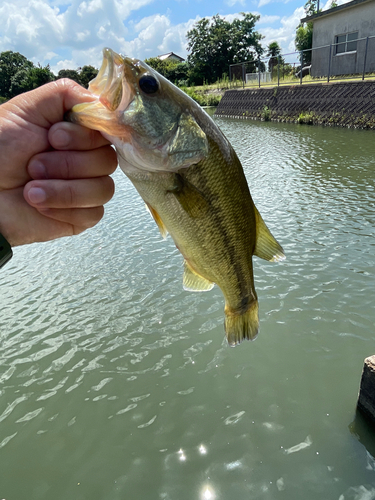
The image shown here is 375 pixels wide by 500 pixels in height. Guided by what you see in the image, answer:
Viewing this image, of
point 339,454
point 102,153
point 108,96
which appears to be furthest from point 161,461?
point 108,96

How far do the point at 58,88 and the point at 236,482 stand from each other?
369 centimetres

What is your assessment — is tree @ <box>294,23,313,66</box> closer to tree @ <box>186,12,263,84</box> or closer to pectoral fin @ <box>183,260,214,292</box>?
tree @ <box>186,12,263,84</box>

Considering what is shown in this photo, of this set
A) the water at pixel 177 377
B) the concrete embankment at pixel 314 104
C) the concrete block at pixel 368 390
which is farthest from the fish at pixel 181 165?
the concrete embankment at pixel 314 104

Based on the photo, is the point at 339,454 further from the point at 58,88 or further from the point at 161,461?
the point at 58,88

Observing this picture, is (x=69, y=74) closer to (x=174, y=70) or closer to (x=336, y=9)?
(x=174, y=70)

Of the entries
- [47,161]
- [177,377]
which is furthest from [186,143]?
[177,377]

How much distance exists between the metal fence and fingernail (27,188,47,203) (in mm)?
25674

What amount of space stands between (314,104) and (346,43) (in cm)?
676

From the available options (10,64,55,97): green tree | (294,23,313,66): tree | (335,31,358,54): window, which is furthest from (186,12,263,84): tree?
(335,31,358,54): window

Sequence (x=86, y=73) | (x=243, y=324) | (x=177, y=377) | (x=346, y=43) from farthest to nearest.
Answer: (x=86, y=73)
(x=346, y=43)
(x=177, y=377)
(x=243, y=324)

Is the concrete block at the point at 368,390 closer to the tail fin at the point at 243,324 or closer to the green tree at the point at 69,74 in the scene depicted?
the tail fin at the point at 243,324

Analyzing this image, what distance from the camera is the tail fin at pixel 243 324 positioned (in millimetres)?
2529

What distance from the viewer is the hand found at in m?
1.63

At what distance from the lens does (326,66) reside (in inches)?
1105
